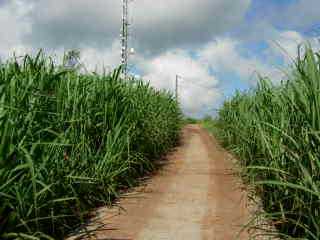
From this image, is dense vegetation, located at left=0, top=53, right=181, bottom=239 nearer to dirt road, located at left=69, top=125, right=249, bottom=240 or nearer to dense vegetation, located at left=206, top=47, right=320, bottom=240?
dirt road, located at left=69, top=125, right=249, bottom=240

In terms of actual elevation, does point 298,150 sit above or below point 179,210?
above

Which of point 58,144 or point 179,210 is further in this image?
point 179,210

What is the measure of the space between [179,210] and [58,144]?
5.89 ft

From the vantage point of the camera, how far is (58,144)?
3684 mm

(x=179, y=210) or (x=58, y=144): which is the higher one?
(x=58, y=144)

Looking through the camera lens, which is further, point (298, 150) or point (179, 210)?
point (179, 210)

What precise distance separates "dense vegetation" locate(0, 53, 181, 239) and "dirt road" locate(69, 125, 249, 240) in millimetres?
272

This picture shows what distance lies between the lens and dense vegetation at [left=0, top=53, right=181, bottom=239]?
133 inches

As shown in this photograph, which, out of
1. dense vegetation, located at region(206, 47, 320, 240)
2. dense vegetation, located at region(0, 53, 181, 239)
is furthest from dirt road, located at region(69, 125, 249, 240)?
dense vegetation, located at region(206, 47, 320, 240)

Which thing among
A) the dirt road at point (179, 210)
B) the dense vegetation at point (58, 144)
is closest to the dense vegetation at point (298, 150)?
the dirt road at point (179, 210)

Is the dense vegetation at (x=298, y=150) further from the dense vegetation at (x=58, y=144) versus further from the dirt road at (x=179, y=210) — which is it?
the dense vegetation at (x=58, y=144)

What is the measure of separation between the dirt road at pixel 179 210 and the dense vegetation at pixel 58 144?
272mm

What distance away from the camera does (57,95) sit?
15.5 feet

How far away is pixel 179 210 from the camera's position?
5016mm
